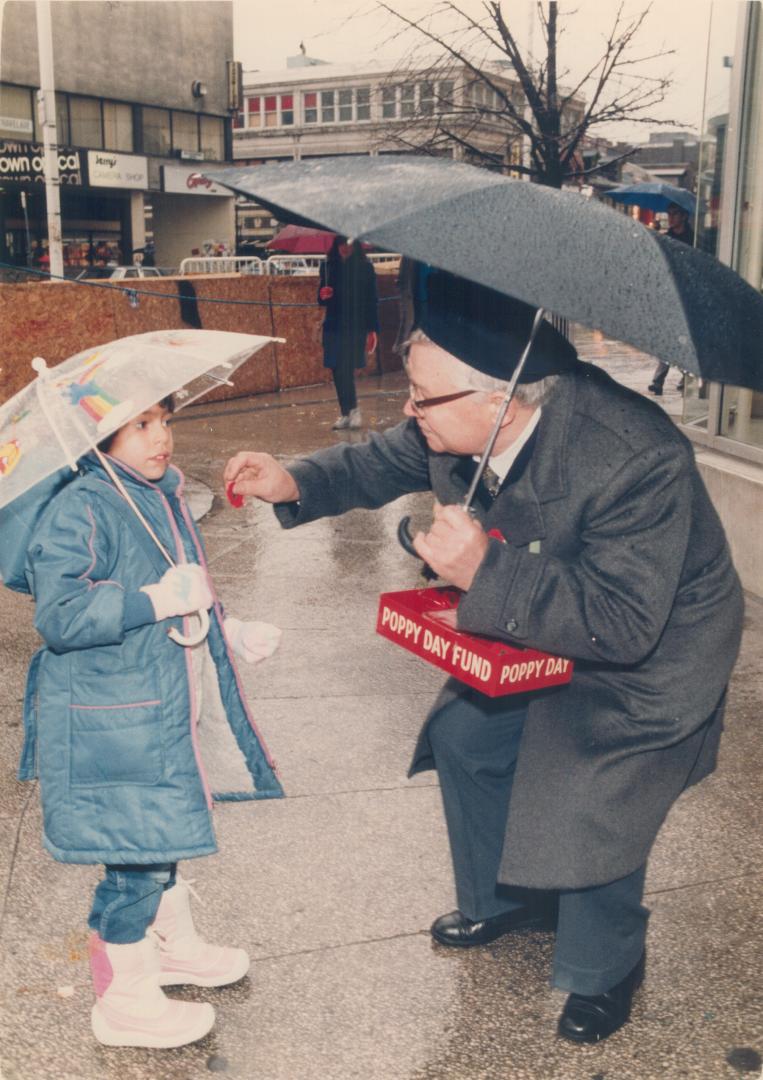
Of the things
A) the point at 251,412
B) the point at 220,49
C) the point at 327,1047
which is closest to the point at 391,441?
the point at 327,1047

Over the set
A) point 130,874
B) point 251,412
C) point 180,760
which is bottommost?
point 251,412

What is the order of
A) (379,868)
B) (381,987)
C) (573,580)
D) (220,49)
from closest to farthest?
1. (573,580)
2. (381,987)
3. (379,868)
4. (220,49)

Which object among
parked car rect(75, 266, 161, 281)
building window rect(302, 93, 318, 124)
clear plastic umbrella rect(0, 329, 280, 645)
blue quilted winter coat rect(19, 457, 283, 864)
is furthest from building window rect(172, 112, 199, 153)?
blue quilted winter coat rect(19, 457, 283, 864)

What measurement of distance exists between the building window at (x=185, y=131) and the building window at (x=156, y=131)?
0.30 m

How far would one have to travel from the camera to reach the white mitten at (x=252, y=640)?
9.56 feet

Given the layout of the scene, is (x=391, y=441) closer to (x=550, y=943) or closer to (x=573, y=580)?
(x=573, y=580)

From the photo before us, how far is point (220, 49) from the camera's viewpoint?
47812 millimetres

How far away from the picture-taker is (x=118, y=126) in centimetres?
4406

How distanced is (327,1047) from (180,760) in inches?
30.6

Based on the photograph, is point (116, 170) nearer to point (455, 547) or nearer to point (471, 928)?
point (471, 928)

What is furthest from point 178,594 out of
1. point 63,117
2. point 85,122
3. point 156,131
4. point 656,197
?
point 156,131

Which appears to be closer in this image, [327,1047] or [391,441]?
[327,1047]

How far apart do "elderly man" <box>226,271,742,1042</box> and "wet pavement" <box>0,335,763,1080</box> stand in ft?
0.70

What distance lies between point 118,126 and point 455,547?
4549 centimetres
